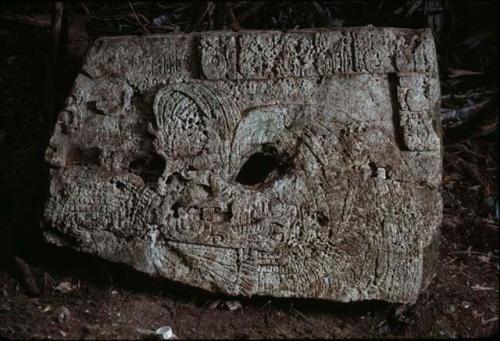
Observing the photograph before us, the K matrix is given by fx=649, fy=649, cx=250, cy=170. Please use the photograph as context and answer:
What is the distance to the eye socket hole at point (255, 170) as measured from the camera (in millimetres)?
3205

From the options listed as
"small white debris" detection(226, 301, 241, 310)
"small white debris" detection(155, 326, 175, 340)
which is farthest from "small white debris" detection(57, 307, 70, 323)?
"small white debris" detection(226, 301, 241, 310)

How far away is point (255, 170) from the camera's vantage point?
10.6 feet

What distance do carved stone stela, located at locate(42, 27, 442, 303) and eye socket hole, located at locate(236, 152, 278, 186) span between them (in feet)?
0.39

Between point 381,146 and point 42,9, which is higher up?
point 42,9

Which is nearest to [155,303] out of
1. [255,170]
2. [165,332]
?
[165,332]

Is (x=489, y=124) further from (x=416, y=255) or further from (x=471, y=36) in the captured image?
(x=416, y=255)

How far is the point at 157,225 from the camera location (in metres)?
2.93

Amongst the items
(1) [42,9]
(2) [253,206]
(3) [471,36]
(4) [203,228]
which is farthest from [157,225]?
(3) [471,36]

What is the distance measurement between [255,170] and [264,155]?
135 millimetres

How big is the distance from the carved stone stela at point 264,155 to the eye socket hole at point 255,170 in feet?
0.39

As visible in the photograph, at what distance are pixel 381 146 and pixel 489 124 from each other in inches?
59.6

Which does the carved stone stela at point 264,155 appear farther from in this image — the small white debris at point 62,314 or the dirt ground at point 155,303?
the small white debris at point 62,314

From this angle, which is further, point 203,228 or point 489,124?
point 489,124

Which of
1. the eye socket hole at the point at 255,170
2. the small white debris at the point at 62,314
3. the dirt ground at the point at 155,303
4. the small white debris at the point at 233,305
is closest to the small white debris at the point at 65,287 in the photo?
the dirt ground at the point at 155,303
